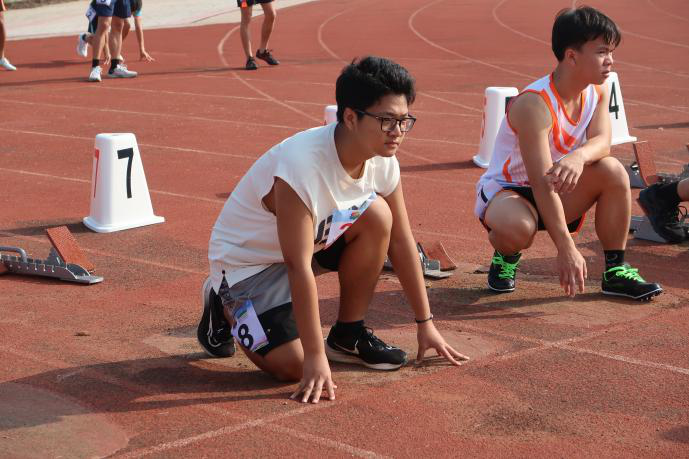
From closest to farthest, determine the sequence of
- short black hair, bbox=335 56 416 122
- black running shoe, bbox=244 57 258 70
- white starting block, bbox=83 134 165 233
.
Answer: short black hair, bbox=335 56 416 122 < white starting block, bbox=83 134 165 233 < black running shoe, bbox=244 57 258 70

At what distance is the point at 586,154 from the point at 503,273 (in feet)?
2.57

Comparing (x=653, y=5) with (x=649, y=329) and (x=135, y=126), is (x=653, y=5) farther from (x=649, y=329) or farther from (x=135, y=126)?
(x=649, y=329)

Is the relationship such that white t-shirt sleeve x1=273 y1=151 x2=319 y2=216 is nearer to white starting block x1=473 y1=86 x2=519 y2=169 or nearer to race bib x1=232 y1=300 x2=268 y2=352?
race bib x1=232 y1=300 x2=268 y2=352

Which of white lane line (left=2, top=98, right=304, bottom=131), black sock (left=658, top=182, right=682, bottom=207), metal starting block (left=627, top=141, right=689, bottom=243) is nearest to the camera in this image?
black sock (left=658, top=182, right=682, bottom=207)

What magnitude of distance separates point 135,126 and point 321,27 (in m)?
11.7

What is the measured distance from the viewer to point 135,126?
1132 cm

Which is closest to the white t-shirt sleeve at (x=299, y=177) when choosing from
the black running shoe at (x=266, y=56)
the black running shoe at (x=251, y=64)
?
the black running shoe at (x=251, y=64)

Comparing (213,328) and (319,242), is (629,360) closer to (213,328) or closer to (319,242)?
(319,242)

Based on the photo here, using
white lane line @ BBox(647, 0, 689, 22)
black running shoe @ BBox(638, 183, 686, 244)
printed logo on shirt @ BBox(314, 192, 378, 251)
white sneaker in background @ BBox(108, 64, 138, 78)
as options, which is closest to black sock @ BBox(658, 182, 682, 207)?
black running shoe @ BBox(638, 183, 686, 244)

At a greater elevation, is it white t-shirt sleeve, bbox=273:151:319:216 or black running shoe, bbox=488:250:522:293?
white t-shirt sleeve, bbox=273:151:319:216

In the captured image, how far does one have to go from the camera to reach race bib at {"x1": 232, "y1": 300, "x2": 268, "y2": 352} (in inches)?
171

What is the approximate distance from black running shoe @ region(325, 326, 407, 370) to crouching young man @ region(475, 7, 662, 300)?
1.03m

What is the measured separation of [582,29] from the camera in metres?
5.26

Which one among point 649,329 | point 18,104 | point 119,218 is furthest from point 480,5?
point 649,329
